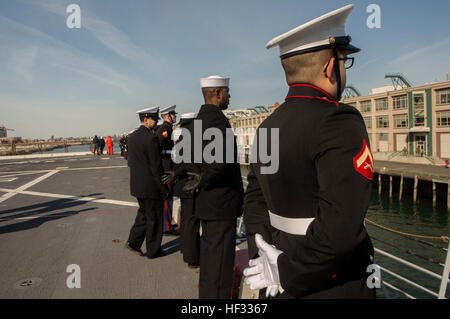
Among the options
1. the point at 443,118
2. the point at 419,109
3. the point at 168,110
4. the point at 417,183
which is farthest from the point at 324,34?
the point at 419,109

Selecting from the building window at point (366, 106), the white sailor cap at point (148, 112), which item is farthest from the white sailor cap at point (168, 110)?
the building window at point (366, 106)

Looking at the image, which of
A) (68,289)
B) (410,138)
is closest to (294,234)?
(68,289)

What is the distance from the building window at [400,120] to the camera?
53.0 m

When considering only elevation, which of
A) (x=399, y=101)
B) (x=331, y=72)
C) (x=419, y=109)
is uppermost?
(x=399, y=101)

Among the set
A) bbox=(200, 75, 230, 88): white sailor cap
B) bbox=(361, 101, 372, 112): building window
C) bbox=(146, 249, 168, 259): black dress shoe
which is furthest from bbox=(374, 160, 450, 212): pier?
bbox=(200, 75, 230, 88): white sailor cap

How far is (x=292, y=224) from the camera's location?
140 cm

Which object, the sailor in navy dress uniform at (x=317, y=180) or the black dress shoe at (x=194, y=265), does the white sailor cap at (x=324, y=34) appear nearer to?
the sailor in navy dress uniform at (x=317, y=180)

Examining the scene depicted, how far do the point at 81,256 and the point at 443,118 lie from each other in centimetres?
5652

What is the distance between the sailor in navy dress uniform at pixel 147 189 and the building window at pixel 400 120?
192 ft

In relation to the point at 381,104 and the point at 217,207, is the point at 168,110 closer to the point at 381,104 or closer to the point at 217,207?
the point at 217,207

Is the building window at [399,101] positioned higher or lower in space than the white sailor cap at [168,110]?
higher

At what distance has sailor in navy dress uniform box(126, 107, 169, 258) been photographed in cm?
443

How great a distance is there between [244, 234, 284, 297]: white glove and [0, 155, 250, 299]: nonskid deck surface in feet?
6.88

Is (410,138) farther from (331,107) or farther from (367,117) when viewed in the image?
(331,107)
